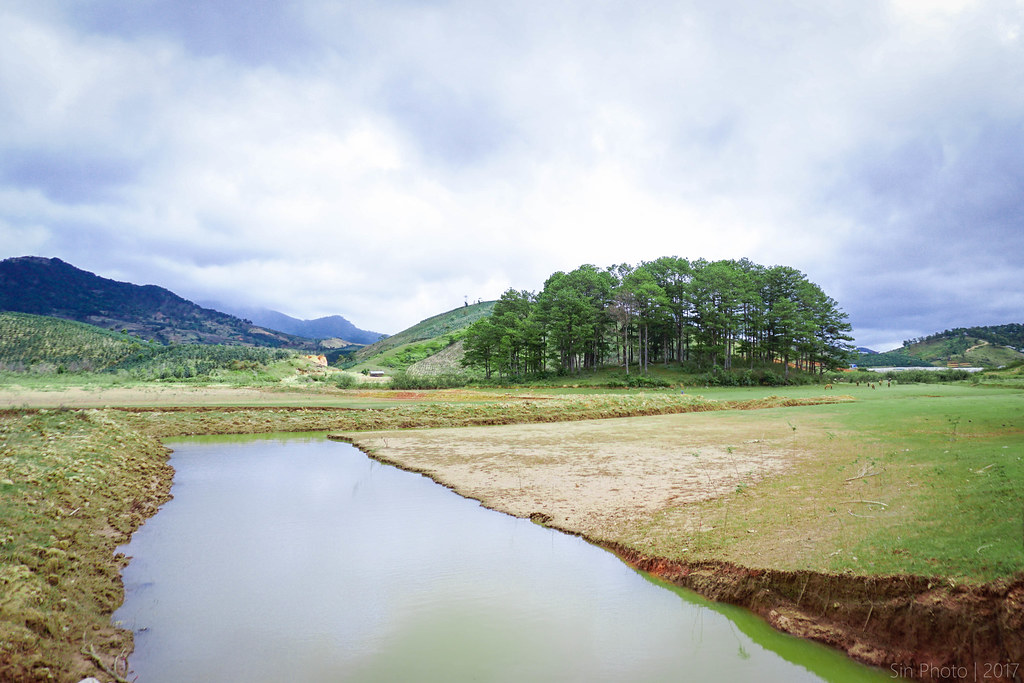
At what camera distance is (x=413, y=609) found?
8.04 metres

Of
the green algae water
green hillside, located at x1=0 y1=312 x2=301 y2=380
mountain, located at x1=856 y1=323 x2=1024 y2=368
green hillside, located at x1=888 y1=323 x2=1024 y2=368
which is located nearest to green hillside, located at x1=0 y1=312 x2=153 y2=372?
green hillside, located at x1=0 y1=312 x2=301 y2=380

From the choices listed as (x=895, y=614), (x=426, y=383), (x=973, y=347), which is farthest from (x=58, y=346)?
(x=973, y=347)

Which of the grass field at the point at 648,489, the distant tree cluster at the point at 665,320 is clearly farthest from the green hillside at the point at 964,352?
the grass field at the point at 648,489

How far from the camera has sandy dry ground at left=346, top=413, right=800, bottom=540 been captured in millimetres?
12938

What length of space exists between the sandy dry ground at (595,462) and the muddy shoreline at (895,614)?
10.8 ft

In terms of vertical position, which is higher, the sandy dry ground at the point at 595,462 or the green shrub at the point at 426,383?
the green shrub at the point at 426,383

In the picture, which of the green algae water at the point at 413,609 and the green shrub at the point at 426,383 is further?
the green shrub at the point at 426,383

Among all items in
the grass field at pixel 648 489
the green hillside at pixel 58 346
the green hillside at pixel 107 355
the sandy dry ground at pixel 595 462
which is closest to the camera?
the grass field at pixel 648 489

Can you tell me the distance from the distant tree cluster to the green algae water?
53.1 metres

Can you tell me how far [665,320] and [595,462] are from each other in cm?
5443

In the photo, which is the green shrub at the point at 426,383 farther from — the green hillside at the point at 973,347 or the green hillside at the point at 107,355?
the green hillside at the point at 973,347

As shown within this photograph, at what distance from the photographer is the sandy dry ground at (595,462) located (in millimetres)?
12938

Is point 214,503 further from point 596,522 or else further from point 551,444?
point 551,444

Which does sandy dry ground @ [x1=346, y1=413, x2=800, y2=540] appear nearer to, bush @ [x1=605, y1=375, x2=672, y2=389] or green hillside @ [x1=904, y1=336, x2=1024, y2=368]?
bush @ [x1=605, y1=375, x2=672, y2=389]
